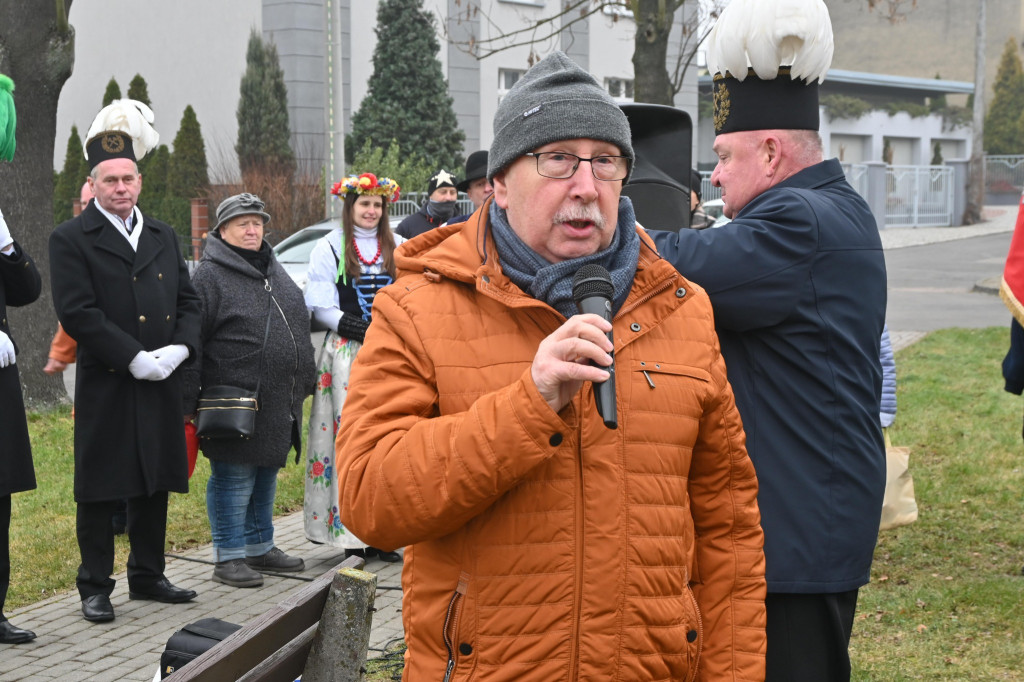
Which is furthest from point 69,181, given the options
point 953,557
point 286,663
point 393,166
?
point 286,663

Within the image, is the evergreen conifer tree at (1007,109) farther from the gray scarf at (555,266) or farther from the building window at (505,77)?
the gray scarf at (555,266)

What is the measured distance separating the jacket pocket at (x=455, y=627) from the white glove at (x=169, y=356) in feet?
13.6

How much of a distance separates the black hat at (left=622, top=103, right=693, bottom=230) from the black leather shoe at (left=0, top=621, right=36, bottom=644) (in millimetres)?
4089

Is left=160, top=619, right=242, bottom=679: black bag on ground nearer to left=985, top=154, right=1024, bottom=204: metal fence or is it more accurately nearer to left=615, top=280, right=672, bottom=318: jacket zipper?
left=615, top=280, right=672, bottom=318: jacket zipper

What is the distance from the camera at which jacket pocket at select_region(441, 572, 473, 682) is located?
224 cm

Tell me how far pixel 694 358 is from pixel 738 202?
2.71 ft

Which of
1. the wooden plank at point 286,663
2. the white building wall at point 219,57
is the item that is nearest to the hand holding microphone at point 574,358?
the wooden plank at point 286,663

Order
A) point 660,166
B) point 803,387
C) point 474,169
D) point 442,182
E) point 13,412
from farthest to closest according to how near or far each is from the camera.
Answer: point 442,182 → point 474,169 → point 13,412 → point 660,166 → point 803,387

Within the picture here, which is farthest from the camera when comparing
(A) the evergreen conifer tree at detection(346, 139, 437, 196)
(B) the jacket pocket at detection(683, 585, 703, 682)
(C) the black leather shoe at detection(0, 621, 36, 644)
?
(A) the evergreen conifer tree at detection(346, 139, 437, 196)

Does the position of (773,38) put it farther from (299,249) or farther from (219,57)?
(219,57)

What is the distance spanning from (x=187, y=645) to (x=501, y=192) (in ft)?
4.75

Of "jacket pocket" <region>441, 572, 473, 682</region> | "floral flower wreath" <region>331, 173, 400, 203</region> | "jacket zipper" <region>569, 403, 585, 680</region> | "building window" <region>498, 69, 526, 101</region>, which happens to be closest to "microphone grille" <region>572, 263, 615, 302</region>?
"jacket zipper" <region>569, 403, 585, 680</region>

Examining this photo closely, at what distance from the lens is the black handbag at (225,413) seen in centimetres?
653

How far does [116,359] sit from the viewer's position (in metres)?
5.94
